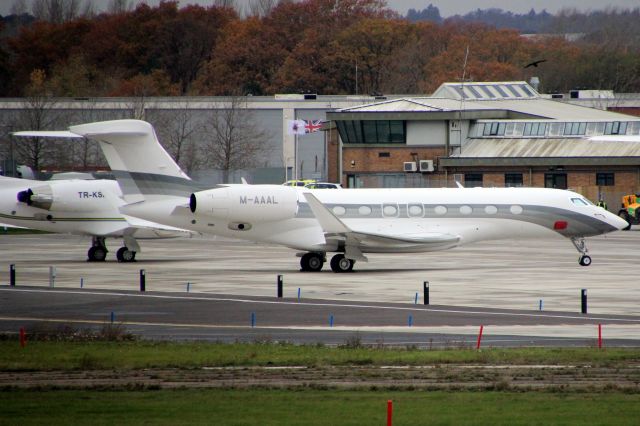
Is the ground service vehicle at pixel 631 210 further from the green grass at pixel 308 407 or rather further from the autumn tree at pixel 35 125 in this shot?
the green grass at pixel 308 407

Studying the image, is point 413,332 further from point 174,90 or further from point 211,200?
point 174,90

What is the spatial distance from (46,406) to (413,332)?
11.1 m

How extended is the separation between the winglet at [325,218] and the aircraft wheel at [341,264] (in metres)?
1.46

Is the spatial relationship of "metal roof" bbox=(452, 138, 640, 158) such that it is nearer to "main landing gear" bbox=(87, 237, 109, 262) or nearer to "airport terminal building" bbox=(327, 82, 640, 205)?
"airport terminal building" bbox=(327, 82, 640, 205)

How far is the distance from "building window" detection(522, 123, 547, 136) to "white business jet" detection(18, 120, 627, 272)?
130 feet

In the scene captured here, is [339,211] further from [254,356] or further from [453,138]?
[453,138]

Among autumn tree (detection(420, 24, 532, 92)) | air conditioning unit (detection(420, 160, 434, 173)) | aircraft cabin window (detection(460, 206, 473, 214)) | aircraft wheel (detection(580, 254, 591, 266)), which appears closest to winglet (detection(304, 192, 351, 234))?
aircraft cabin window (detection(460, 206, 473, 214))

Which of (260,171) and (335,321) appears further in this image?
(260,171)

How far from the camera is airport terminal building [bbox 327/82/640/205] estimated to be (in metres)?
76.2

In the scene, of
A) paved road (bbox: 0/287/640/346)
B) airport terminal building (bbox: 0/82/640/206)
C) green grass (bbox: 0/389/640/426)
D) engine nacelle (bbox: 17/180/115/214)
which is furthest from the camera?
airport terminal building (bbox: 0/82/640/206)

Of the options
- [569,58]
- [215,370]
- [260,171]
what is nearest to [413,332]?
[215,370]

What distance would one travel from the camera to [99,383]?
18234 millimetres

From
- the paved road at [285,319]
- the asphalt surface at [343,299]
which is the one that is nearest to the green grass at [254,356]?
the asphalt surface at [343,299]

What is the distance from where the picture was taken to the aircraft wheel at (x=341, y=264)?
4016 centimetres
